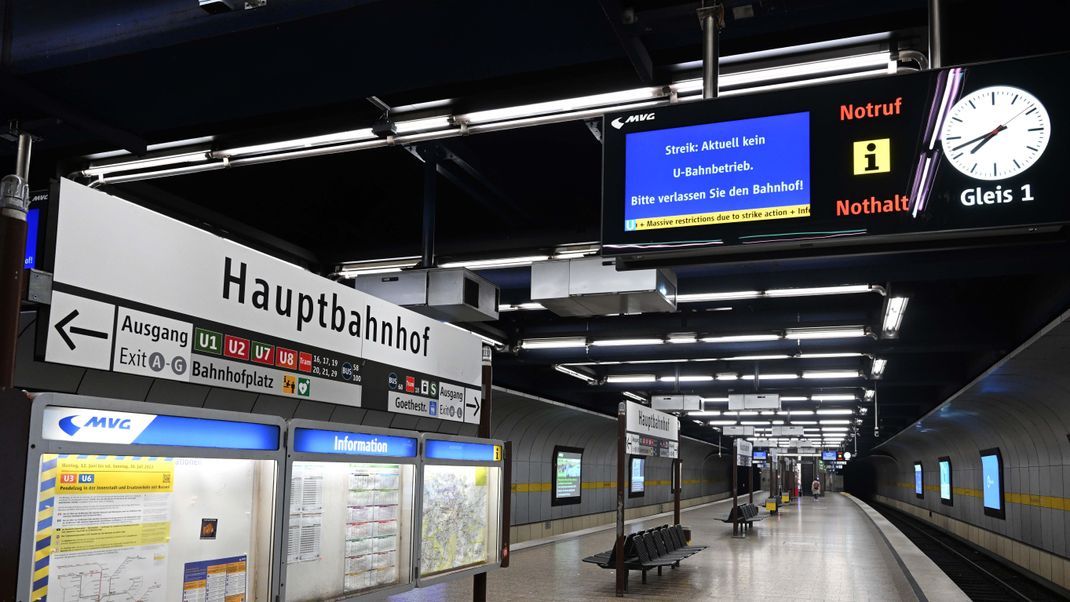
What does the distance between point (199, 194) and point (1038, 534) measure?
1605 centimetres

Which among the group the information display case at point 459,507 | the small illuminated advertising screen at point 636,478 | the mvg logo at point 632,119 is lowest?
the small illuminated advertising screen at point 636,478

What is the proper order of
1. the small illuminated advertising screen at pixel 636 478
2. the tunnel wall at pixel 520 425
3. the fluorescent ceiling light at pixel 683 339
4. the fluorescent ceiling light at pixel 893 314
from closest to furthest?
the tunnel wall at pixel 520 425, the fluorescent ceiling light at pixel 893 314, the fluorescent ceiling light at pixel 683 339, the small illuminated advertising screen at pixel 636 478

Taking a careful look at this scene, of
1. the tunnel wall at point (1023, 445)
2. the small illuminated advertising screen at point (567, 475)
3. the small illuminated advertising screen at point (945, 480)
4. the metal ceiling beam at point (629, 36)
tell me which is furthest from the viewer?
the small illuminated advertising screen at point (945, 480)

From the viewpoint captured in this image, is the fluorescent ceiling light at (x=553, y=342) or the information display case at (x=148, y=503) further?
the fluorescent ceiling light at (x=553, y=342)

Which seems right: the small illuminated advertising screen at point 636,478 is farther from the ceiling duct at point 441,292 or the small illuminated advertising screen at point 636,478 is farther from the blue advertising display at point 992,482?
the ceiling duct at point 441,292

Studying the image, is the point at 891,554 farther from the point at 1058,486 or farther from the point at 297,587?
the point at 297,587

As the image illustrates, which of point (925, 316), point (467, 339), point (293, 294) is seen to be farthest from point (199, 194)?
point (925, 316)

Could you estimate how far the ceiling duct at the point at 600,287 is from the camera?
845 cm

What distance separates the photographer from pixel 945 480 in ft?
96.4

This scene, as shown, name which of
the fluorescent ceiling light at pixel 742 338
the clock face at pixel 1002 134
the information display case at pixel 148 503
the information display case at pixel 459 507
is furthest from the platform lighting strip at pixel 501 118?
the fluorescent ceiling light at pixel 742 338

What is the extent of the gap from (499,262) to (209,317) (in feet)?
18.8

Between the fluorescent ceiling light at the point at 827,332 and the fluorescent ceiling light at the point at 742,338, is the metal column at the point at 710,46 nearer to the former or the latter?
the fluorescent ceiling light at the point at 827,332

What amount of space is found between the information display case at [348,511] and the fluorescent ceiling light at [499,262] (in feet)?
14.8

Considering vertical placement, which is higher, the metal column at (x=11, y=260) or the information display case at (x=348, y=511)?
the metal column at (x=11, y=260)
